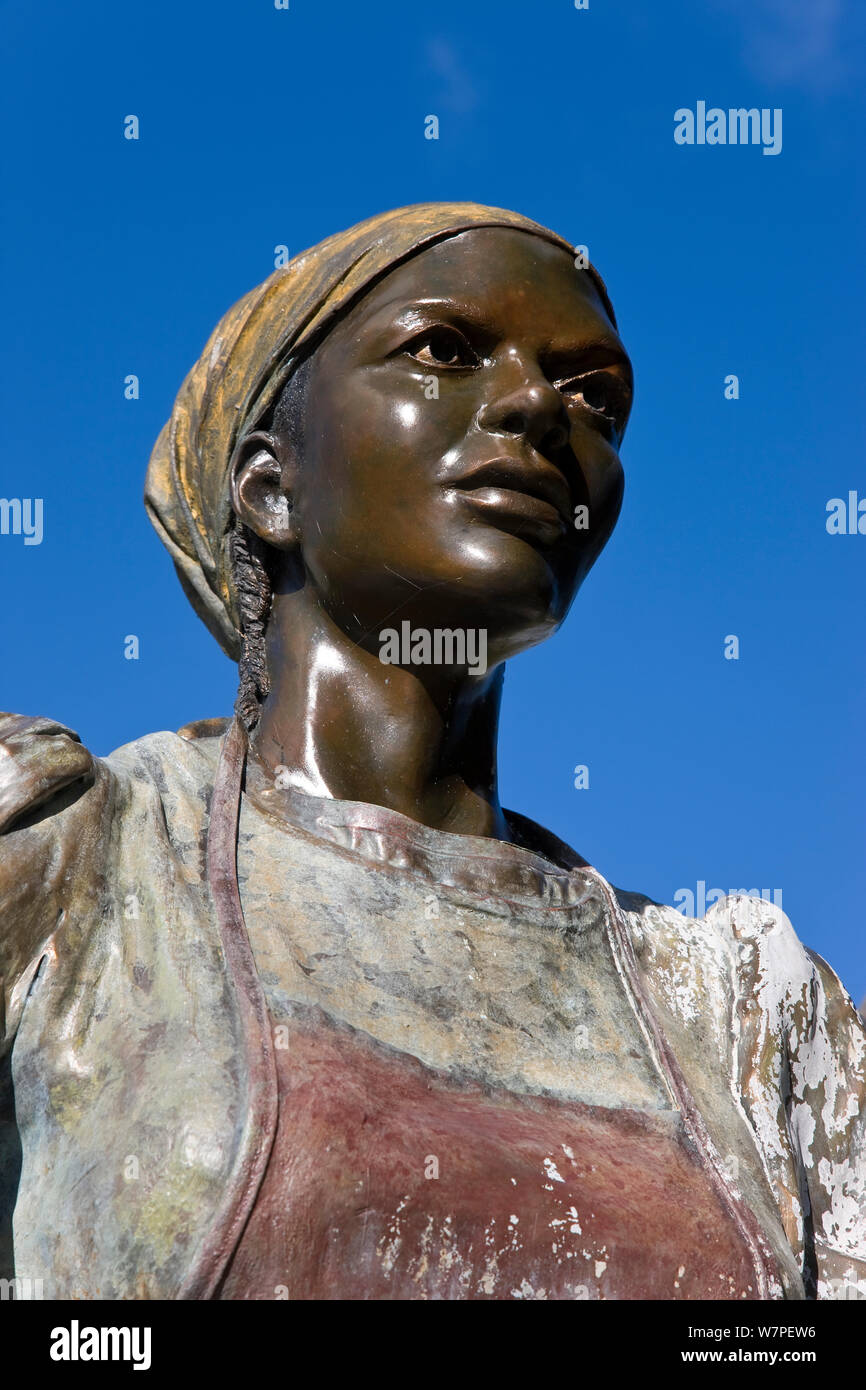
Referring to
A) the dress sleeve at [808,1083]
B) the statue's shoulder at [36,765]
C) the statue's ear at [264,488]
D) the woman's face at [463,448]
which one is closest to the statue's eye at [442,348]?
the woman's face at [463,448]

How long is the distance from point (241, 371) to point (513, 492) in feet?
3.80

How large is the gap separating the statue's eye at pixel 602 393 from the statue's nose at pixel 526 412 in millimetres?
289

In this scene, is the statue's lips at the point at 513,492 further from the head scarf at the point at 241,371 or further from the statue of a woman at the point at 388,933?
the head scarf at the point at 241,371

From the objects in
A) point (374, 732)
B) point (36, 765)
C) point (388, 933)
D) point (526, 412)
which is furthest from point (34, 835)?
point (526, 412)

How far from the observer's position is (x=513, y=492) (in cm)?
556

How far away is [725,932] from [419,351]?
194cm

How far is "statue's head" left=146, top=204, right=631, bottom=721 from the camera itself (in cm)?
556

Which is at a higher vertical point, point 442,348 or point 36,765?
point 442,348

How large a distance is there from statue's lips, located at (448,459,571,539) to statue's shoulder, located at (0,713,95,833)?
4.30 feet

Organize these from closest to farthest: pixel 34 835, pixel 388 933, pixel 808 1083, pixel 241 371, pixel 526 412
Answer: pixel 34 835 < pixel 388 933 < pixel 526 412 < pixel 808 1083 < pixel 241 371

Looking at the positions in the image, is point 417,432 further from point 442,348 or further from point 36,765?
point 36,765

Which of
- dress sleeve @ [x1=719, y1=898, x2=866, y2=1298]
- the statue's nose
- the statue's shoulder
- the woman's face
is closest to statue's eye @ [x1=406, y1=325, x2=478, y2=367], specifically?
the woman's face

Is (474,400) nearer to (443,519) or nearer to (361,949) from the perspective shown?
(443,519)
